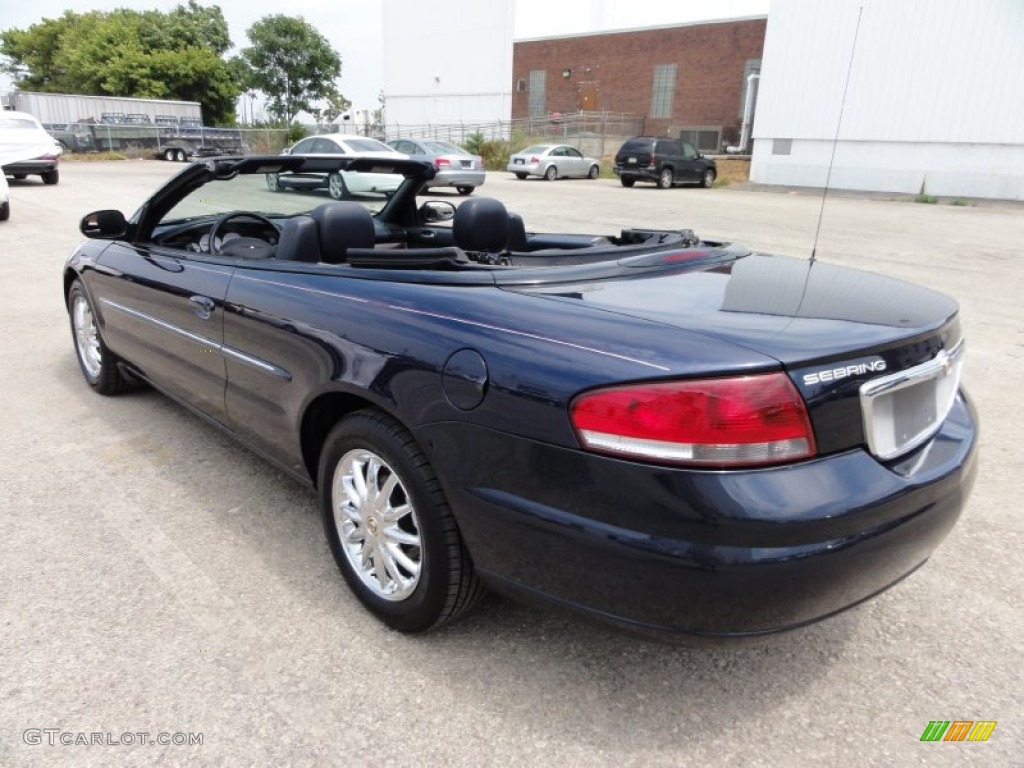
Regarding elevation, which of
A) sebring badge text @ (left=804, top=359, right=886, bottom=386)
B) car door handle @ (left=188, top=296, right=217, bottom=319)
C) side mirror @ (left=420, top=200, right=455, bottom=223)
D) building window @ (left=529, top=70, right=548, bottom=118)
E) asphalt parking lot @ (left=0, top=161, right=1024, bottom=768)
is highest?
building window @ (left=529, top=70, right=548, bottom=118)

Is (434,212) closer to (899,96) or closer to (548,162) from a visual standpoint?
(548,162)

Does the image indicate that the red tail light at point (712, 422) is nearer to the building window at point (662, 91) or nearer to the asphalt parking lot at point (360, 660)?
the asphalt parking lot at point (360, 660)

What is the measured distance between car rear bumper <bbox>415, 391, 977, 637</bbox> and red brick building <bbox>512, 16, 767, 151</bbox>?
150ft

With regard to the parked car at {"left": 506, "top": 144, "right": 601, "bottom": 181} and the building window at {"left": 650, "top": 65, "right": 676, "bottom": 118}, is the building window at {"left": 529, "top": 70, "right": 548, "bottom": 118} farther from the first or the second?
the parked car at {"left": 506, "top": 144, "right": 601, "bottom": 181}

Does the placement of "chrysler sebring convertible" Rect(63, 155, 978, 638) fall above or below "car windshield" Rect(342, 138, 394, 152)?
below

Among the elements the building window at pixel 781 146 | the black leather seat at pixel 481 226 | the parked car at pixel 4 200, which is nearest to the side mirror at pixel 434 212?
the black leather seat at pixel 481 226

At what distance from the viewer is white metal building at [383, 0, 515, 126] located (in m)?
53.0

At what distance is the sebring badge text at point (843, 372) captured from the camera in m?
1.78

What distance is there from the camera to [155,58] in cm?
4834

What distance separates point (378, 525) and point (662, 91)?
160 ft

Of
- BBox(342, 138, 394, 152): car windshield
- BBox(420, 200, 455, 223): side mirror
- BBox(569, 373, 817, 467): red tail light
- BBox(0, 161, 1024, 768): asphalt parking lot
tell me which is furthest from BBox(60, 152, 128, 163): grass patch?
BBox(569, 373, 817, 467): red tail light

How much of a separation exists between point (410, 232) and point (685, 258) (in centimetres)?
182

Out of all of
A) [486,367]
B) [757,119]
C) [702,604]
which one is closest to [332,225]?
[486,367]

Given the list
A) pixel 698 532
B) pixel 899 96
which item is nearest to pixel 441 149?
pixel 899 96
